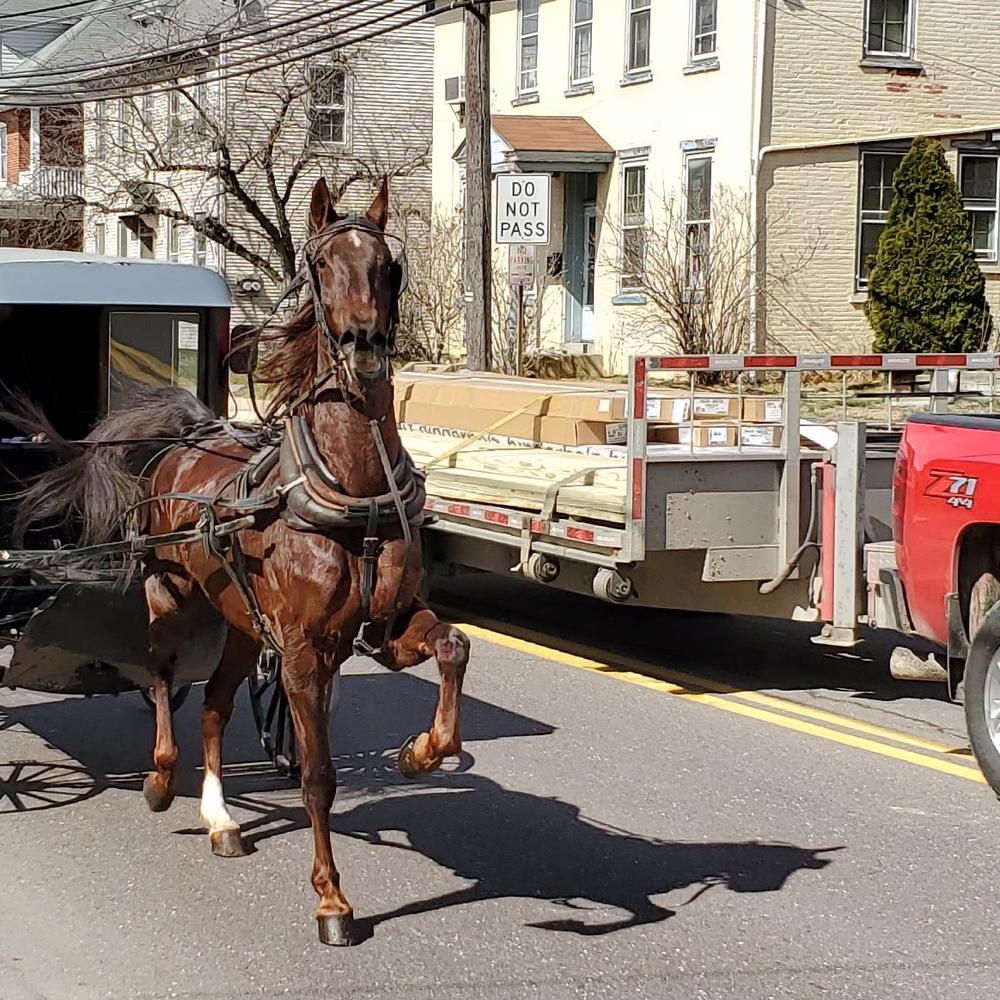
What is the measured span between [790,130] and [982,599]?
19599mm

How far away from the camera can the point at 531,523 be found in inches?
403

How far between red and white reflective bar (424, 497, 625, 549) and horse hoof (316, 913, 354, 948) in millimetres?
3977

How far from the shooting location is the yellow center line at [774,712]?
27.4 feet

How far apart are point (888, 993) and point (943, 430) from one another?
3373 mm

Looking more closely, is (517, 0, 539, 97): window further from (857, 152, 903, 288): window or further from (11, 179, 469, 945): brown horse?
(11, 179, 469, 945): brown horse

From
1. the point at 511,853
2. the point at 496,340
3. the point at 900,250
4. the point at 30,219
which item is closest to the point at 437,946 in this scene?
the point at 511,853

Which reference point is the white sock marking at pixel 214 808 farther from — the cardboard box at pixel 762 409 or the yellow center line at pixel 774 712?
the cardboard box at pixel 762 409

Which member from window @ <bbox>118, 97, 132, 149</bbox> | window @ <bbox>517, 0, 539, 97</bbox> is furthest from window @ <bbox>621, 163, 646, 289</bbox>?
window @ <bbox>118, 97, 132, 149</bbox>

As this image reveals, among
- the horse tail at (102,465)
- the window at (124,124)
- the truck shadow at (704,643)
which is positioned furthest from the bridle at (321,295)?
the window at (124,124)

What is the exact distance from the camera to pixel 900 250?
80.8 ft

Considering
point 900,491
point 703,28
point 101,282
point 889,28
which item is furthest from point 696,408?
point 889,28

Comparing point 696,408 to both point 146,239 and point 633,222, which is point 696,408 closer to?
point 633,222

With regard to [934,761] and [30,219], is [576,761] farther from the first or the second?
[30,219]

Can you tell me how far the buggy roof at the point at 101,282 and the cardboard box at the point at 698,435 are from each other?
300 cm
